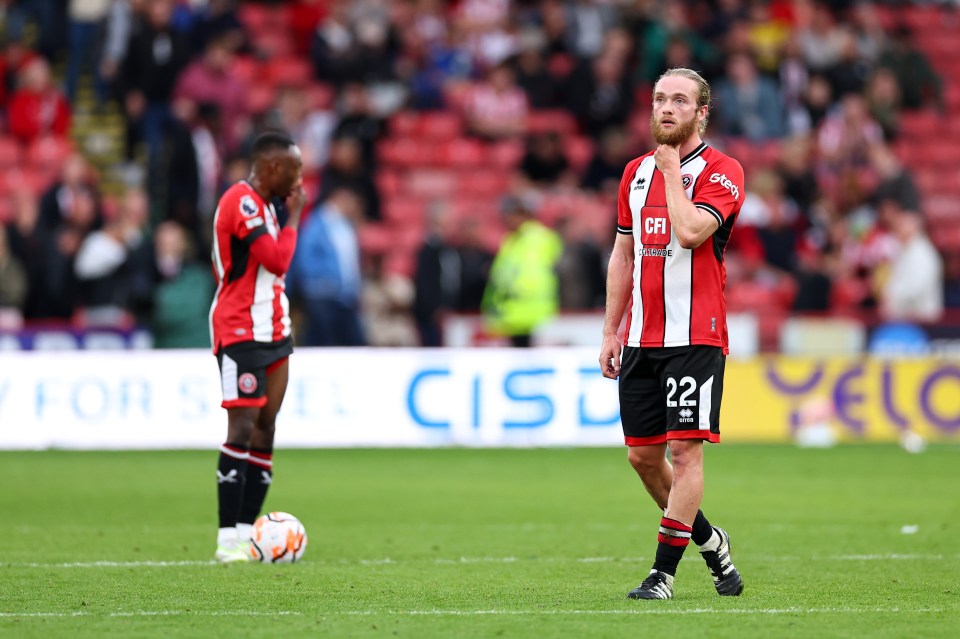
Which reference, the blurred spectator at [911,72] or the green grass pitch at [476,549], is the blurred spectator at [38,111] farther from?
the blurred spectator at [911,72]

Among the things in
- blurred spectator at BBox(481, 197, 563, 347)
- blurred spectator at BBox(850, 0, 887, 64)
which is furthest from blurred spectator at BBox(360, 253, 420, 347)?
blurred spectator at BBox(850, 0, 887, 64)

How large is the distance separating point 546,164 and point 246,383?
508 inches

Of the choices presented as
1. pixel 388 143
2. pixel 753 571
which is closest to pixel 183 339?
pixel 388 143

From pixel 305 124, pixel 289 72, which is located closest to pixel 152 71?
pixel 305 124

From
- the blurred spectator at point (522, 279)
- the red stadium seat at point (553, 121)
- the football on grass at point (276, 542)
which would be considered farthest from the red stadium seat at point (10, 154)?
the football on grass at point (276, 542)

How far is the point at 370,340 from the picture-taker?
19266 millimetres

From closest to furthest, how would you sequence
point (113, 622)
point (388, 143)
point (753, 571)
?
point (113, 622) < point (753, 571) < point (388, 143)

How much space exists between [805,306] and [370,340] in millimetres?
5089

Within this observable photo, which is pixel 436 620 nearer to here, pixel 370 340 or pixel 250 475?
pixel 250 475

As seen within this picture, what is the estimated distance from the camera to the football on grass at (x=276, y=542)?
912 centimetres

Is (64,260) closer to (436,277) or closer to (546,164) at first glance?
(436,277)

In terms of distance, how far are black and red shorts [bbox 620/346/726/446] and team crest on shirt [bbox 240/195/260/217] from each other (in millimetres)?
2642

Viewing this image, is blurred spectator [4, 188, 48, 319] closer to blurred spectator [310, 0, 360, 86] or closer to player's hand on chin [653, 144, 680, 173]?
blurred spectator [310, 0, 360, 86]

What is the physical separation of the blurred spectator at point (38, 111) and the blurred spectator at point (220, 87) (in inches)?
72.3
